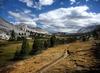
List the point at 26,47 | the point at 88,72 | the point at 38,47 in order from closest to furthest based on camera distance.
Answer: the point at 88,72, the point at 26,47, the point at 38,47

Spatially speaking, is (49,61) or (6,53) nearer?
(49,61)

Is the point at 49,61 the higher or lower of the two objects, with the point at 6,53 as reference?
higher

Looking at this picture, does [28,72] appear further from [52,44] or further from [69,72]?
[52,44]

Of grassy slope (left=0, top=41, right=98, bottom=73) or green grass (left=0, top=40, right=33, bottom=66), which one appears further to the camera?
green grass (left=0, top=40, right=33, bottom=66)

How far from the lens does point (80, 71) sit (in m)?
33.3

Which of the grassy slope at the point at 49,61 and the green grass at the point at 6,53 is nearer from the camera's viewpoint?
the grassy slope at the point at 49,61

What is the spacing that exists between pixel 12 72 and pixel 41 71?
6.34 meters

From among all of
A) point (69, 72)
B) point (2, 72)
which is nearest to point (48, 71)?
point (69, 72)

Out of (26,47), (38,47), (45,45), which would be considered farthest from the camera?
(45,45)

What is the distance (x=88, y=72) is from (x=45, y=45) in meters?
83.2

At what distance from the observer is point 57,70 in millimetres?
34688

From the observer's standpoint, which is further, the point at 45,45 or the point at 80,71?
the point at 45,45

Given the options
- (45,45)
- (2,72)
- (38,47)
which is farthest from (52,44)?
(2,72)

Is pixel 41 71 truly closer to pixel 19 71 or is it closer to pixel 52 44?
pixel 19 71
